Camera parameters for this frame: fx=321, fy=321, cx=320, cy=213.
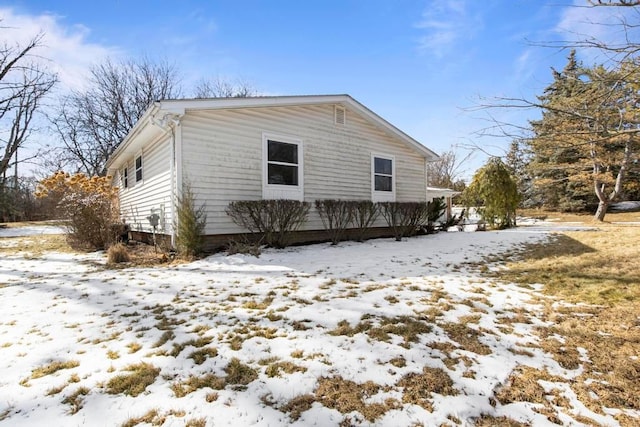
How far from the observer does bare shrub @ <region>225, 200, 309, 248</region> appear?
7098 mm

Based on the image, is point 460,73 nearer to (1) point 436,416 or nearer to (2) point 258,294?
(2) point 258,294

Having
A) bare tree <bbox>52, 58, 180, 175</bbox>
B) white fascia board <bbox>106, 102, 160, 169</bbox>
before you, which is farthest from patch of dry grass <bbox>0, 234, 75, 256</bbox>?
bare tree <bbox>52, 58, 180, 175</bbox>

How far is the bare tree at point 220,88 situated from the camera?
25688 mm

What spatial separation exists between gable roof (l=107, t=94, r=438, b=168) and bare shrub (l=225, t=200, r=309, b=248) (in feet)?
7.20

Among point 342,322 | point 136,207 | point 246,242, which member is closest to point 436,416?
point 342,322

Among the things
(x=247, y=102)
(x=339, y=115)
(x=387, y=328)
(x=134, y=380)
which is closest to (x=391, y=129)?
(x=339, y=115)

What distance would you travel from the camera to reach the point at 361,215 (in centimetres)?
890

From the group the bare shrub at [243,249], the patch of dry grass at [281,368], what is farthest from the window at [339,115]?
the patch of dry grass at [281,368]

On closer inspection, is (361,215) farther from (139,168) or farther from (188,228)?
(139,168)

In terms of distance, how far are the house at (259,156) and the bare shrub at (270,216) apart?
Result: 1.38 ft

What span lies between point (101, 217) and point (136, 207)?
7.74 ft

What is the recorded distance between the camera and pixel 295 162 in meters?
8.51

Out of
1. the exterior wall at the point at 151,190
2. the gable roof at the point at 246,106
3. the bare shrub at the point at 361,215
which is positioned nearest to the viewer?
the gable roof at the point at 246,106

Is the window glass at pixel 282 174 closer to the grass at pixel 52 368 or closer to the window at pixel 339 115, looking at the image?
the window at pixel 339 115
